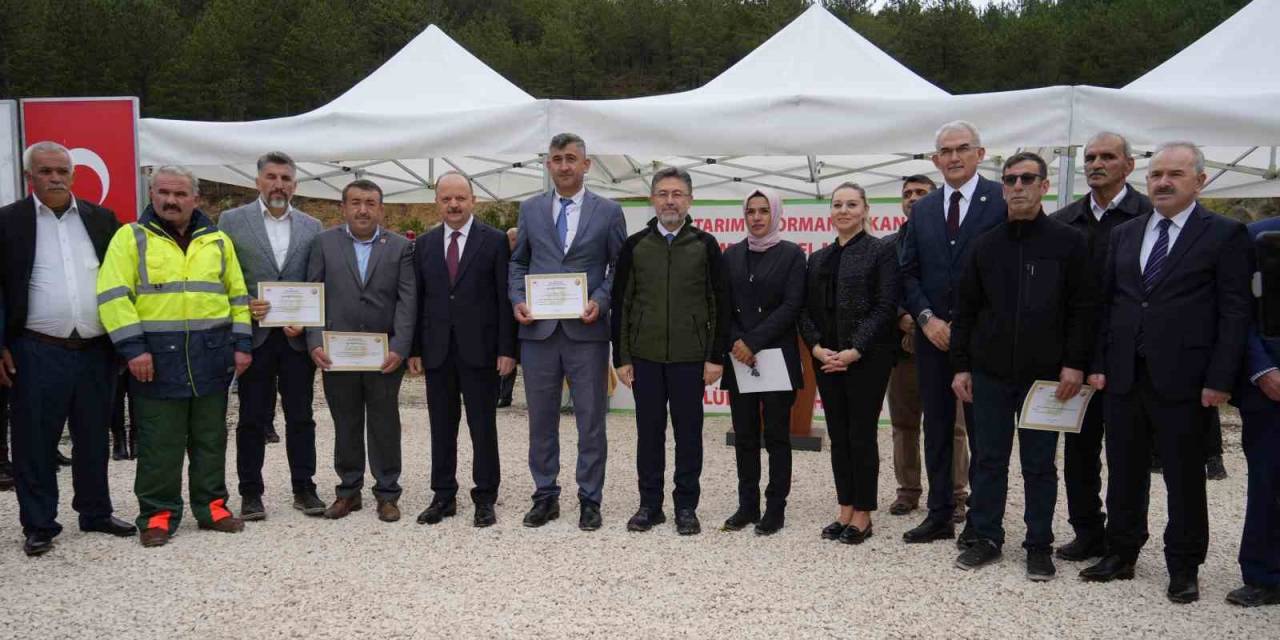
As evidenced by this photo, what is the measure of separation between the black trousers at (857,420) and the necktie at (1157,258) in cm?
116

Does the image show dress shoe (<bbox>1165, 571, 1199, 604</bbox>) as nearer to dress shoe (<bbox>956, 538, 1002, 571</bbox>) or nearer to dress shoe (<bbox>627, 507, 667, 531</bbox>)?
dress shoe (<bbox>956, 538, 1002, 571</bbox>)

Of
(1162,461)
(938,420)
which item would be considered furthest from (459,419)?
(1162,461)

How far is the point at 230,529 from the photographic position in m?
4.91

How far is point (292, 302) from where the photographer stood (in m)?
4.92

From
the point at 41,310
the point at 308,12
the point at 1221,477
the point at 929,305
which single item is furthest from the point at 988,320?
the point at 308,12

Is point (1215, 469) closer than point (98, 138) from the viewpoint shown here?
Yes

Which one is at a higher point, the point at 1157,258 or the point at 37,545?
the point at 1157,258

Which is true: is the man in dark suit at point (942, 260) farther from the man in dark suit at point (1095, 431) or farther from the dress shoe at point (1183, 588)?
the dress shoe at point (1183, 588)

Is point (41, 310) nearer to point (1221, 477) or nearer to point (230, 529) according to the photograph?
point (230, 529)

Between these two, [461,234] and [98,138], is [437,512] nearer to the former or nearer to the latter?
[461,234]

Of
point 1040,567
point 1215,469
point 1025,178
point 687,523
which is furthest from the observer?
point 1215,469

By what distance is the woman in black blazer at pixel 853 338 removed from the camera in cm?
449

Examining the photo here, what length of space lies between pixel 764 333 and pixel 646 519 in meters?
1.18

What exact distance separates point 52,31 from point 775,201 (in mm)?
33362
